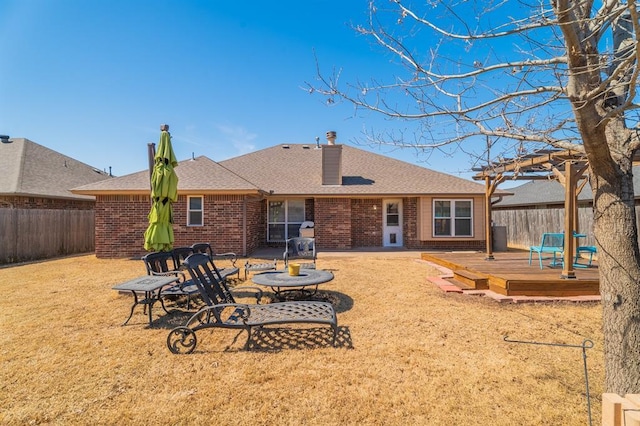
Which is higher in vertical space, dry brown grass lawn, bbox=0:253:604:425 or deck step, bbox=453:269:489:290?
deck step, bbox=453:269:489:290

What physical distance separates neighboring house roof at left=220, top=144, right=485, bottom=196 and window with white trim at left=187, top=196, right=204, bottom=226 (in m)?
A: 3.01

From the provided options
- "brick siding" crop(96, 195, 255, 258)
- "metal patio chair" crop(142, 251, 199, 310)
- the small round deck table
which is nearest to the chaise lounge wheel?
"metal patio chair" crop(142, 251, 199, 310)

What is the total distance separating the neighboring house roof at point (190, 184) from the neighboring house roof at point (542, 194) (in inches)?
700

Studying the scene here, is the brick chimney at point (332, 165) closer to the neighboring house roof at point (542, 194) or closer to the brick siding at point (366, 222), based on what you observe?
the brick siding at point (366, 222)

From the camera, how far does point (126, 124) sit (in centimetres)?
1262

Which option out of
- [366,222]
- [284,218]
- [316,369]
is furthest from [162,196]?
[366,222]

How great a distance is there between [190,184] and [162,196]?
6.28 metres

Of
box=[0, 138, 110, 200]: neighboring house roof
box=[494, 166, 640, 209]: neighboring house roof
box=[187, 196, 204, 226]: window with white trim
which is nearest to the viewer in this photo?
box=[187, 196, 204, 226]: window with white trim

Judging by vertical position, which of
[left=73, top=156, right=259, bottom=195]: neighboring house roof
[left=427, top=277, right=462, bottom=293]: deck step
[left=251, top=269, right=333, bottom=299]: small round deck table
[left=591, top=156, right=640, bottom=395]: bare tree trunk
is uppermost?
[left=73, top=156, right=259, bottom=195]: neighboring house roof

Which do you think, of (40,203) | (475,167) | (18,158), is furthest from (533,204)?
(18,158)

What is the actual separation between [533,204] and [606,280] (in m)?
24.3

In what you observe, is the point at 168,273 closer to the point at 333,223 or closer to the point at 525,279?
the point at 525,279

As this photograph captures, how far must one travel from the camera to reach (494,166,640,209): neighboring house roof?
18834 millimetres

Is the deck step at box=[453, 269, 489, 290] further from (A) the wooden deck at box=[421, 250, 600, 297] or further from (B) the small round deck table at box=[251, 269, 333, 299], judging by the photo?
(B) the small round deck table at box=[251, 269, 333, 299]
